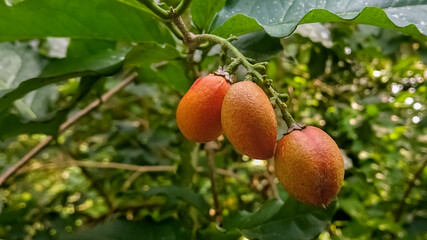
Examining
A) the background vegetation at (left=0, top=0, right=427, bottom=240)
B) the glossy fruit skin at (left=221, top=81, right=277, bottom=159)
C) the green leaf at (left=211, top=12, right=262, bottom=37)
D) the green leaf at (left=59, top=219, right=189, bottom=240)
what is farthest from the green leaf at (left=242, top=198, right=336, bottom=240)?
the green leaf at (left=211, top=12, right=262, bottom=37)

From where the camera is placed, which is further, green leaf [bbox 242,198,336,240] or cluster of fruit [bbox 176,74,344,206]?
green leaf [bbox 242,198,336,240]

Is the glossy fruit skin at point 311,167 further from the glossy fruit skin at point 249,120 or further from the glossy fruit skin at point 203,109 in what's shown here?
the glossy fruit skin at point 203,109

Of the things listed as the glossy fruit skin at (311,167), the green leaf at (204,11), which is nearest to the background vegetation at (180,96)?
the green leaf at (204,11)

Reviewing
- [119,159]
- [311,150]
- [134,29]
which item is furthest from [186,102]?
[119,159]

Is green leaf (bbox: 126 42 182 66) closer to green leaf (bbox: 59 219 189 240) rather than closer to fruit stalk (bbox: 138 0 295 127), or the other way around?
fruit stalk (bbox: 138 0 295 127)

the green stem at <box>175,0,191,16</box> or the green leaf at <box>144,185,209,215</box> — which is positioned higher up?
the green stem at <box>175,0,191,16</box>

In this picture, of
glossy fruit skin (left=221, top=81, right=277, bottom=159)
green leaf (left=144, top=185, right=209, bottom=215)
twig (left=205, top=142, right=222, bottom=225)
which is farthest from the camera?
twig (left=205, top=142, right=222, bottom=225)

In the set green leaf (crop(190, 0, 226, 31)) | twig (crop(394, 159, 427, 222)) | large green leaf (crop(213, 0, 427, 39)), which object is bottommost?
twig (crop(394, 159, 427, 222))

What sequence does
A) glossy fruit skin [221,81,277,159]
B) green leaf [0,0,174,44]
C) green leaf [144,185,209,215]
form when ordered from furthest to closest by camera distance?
green leaf [144,185,209,215]
green leaf [0,0,174,44]
glossy fruit skin [221,81,277,159]
